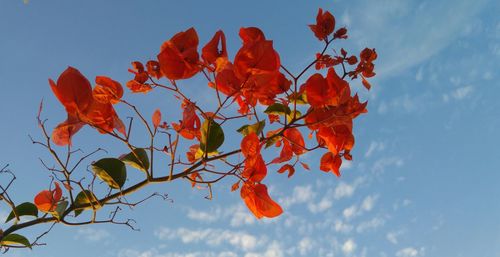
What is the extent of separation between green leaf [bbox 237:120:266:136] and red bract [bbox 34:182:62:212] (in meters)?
0.41

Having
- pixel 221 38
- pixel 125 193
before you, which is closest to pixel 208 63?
pixel 221 38

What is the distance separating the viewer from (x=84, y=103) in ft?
2.38

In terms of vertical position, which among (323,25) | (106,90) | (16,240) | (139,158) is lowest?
(16,240)

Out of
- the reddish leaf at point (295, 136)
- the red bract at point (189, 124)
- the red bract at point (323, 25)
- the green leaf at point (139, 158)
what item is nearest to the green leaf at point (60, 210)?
the green leaf at point (139, 158)

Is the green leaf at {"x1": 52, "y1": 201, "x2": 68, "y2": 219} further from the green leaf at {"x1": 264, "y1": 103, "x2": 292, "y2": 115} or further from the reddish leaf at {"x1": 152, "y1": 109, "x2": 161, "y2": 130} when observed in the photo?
the green leaf at {"x1": 264, "y1": 103, "x2": 292, "y2": 115}

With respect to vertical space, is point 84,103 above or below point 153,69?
below

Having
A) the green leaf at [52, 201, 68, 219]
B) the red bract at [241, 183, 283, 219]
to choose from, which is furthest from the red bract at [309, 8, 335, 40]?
the green leaf at [52, 201, 68, 219]

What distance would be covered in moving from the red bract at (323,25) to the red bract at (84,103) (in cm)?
39

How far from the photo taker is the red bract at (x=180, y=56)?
75 cm

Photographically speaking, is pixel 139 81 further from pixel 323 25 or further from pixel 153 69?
pixel 323 25

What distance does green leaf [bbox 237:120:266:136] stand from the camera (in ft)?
2.70

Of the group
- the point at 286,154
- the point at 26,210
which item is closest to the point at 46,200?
the point at 26,210

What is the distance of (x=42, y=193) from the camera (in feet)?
3.01

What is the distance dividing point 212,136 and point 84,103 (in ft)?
0.72
